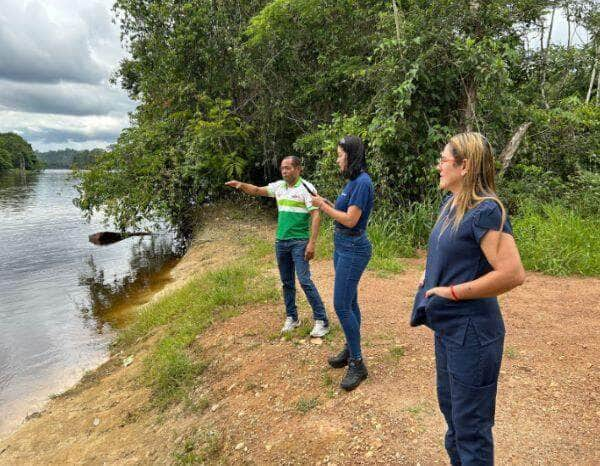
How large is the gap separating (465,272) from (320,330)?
2860 millimetres

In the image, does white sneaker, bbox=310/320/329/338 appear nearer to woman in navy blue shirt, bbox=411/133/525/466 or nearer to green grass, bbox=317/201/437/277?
woman in navy blue shirt, bbox=411/133/525/466

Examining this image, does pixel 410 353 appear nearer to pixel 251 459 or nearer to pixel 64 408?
pixel 251 459

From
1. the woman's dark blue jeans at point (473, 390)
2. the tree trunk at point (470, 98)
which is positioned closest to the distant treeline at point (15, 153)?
the tree trunk at point (470, 98)

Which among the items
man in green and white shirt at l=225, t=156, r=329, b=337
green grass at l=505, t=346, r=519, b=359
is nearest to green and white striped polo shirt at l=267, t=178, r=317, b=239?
man in green and white shirt at l=225, t=156, r=329, b=337

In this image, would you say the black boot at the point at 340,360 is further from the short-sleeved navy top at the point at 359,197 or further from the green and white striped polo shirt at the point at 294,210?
the short-sleeved navy top at the point at 359,197

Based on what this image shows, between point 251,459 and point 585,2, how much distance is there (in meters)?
14.5

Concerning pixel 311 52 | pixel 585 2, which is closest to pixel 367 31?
pixel 311 52

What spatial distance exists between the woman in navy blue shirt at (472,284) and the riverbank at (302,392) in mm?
1142

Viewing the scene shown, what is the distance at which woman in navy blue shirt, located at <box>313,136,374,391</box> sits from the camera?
128 inches

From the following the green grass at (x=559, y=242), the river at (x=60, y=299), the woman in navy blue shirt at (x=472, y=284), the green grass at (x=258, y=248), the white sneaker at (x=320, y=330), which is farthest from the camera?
the green grass at (x=258, y=248)

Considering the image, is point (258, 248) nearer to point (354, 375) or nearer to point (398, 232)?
point (398, 232)

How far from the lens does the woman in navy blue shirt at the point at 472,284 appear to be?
1.82 m

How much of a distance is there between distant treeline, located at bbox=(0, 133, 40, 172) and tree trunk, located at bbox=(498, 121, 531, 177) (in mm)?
78299

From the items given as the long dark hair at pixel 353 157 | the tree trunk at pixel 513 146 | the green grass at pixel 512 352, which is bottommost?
the green grass at pixel 512 352
